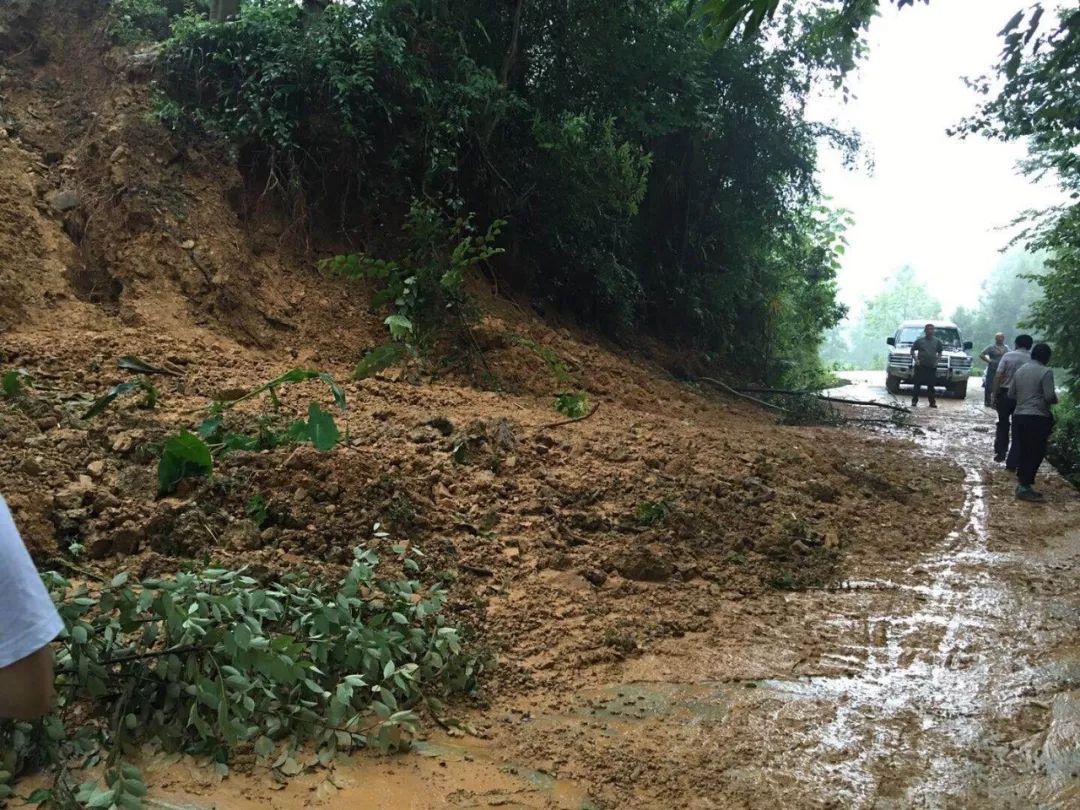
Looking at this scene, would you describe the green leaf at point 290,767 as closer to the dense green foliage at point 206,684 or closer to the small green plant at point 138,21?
the dense green foliage at point 206,684

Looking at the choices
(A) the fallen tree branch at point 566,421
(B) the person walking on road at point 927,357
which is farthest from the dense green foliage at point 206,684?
(B) the person walking on road at point 927,357

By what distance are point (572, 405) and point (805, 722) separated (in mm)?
4296

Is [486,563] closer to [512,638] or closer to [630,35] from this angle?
[512,638]

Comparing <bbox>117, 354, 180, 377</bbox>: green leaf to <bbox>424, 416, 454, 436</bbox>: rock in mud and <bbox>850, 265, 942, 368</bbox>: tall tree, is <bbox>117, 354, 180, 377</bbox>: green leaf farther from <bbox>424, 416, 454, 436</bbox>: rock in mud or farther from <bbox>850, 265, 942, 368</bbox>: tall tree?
<bbox>850, 265, 942, 368</bbox>: tall tree

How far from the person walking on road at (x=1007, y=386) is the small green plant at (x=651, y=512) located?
5868 mm

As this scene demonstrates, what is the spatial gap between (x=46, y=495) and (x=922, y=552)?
5783 millimetres

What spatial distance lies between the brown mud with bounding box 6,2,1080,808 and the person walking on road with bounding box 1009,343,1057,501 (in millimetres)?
343

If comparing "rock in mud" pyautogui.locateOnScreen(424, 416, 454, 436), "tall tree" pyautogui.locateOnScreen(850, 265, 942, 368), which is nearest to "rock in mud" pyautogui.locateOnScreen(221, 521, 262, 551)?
"rock in mud" pyautogui.locateOnScreen(424, 416, 454, 436)

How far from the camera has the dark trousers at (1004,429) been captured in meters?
9.34

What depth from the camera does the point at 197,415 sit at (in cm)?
527

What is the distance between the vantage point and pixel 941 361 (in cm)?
1905

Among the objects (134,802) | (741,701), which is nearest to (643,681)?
(741,701)

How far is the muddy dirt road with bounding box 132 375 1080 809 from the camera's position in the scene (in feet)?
9.43

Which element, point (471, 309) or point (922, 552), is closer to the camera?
point (922, 552)
